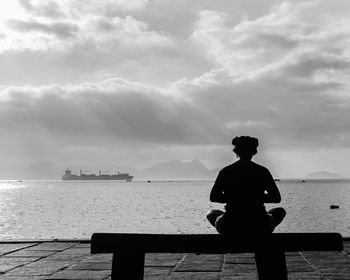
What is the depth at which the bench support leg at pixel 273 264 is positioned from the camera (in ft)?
15.9

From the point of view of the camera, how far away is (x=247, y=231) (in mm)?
4789

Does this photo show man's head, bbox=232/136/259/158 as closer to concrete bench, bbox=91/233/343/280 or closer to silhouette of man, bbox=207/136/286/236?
silhouette of man, bbox=207/136/286/236

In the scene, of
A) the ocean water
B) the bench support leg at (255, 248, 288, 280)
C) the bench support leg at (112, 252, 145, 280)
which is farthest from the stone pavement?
the ocean water

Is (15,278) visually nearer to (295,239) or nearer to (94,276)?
(94,276)

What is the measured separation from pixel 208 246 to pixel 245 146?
3.26 ft

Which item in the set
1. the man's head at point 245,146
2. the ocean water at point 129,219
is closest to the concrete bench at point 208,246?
the man's head at point 245,146

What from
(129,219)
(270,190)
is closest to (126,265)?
(270,190)

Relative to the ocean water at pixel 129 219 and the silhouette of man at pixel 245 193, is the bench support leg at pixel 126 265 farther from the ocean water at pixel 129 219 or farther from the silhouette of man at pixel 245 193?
the ocean water at pixel 129 219

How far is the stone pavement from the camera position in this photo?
663 cm

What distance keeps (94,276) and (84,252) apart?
225 cm

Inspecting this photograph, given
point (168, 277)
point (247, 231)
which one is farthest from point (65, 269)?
point (247, 231)

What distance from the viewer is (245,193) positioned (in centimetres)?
488

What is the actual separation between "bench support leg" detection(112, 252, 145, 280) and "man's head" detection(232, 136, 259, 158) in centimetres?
131

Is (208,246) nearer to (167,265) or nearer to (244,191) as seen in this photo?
(244,191)
